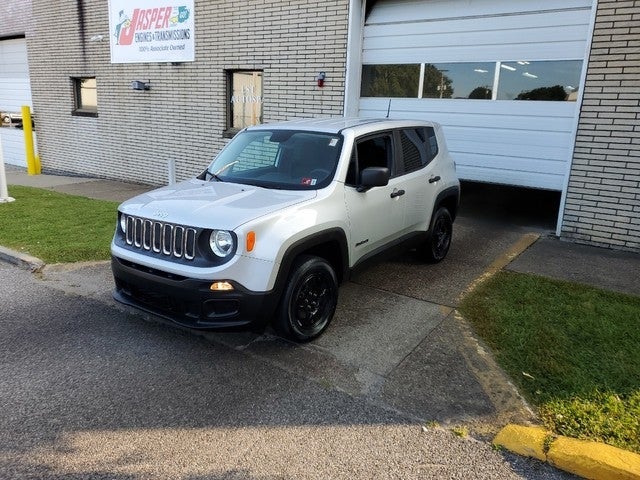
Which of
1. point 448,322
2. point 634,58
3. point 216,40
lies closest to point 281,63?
point 216,40

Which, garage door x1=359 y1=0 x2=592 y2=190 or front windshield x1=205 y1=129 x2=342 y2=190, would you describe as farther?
garage door x1=359 y1=0 x2=592 y2=190

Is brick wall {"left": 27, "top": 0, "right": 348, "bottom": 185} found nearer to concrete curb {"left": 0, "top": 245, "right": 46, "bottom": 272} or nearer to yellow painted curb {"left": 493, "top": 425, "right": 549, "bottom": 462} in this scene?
concrete curb {"left": 0, "top": 245, "right": 46, "bottom": 272}

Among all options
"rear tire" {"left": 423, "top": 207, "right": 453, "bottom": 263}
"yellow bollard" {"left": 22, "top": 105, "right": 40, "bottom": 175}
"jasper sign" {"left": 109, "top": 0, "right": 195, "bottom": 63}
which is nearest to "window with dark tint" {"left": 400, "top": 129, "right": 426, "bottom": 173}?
"rear tire" {"left": 423, "top": 207, "right": 453, "bottom": 263}

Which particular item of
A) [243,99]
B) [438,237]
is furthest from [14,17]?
[438,237]

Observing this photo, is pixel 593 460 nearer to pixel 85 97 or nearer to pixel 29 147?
pixel 85 97

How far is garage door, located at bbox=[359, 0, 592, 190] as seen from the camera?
739 cm

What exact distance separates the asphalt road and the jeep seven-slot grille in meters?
0.85

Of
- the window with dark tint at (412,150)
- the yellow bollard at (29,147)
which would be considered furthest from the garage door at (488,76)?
the yellow bollard at (29,147)

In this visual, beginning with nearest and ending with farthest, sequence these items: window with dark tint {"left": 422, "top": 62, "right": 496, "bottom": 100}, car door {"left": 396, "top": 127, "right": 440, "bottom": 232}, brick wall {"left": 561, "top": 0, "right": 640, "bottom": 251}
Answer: car door {"left": 396, "top": 127, "right": 440, "bottom": 232}, brick wall {"left": 561, "top": 0, "right": 640, "bottom": 251}, window with dark tint {"left": 422, "top": 62, "right": 496, "bottom": 100}

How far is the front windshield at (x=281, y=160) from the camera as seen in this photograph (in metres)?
4.52

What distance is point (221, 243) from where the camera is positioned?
366 cm

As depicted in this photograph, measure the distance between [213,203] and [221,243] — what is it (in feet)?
1.45

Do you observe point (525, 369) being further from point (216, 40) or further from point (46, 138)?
point (46, 138)

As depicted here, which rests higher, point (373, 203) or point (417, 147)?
point (417, 147)
